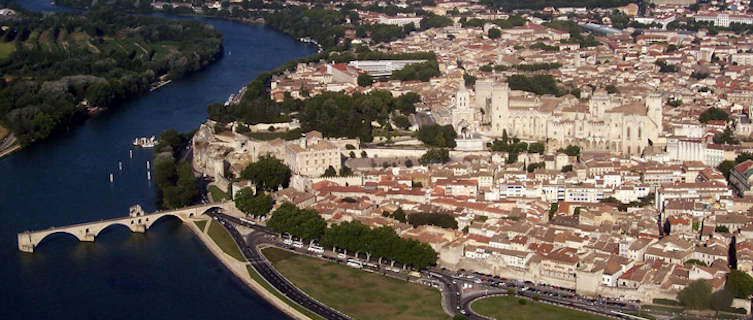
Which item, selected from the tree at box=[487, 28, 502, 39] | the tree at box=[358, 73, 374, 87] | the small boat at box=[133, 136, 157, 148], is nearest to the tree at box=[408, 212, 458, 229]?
the small boat at box=[133, 136, 157, 148]

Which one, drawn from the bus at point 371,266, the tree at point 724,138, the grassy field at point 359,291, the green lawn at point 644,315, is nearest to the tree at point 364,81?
the tree at point 724,138

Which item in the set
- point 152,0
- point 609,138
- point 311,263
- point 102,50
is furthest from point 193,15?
point 311,263

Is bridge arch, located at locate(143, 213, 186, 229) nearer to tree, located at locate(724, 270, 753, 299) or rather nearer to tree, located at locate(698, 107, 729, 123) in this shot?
tree, located at locate(724, 270, 753, 299)

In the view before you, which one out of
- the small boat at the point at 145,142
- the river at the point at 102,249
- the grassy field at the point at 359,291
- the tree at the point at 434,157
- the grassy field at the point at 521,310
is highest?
the tree at the point at 434,157

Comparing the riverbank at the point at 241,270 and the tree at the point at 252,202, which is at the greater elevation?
the tree at the point at 252,202

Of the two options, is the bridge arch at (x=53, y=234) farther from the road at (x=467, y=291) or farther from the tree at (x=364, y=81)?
the tree at (x=364, y=81)

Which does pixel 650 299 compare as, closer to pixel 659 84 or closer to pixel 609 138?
pixel 609 138

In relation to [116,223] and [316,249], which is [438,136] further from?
[116,223]
